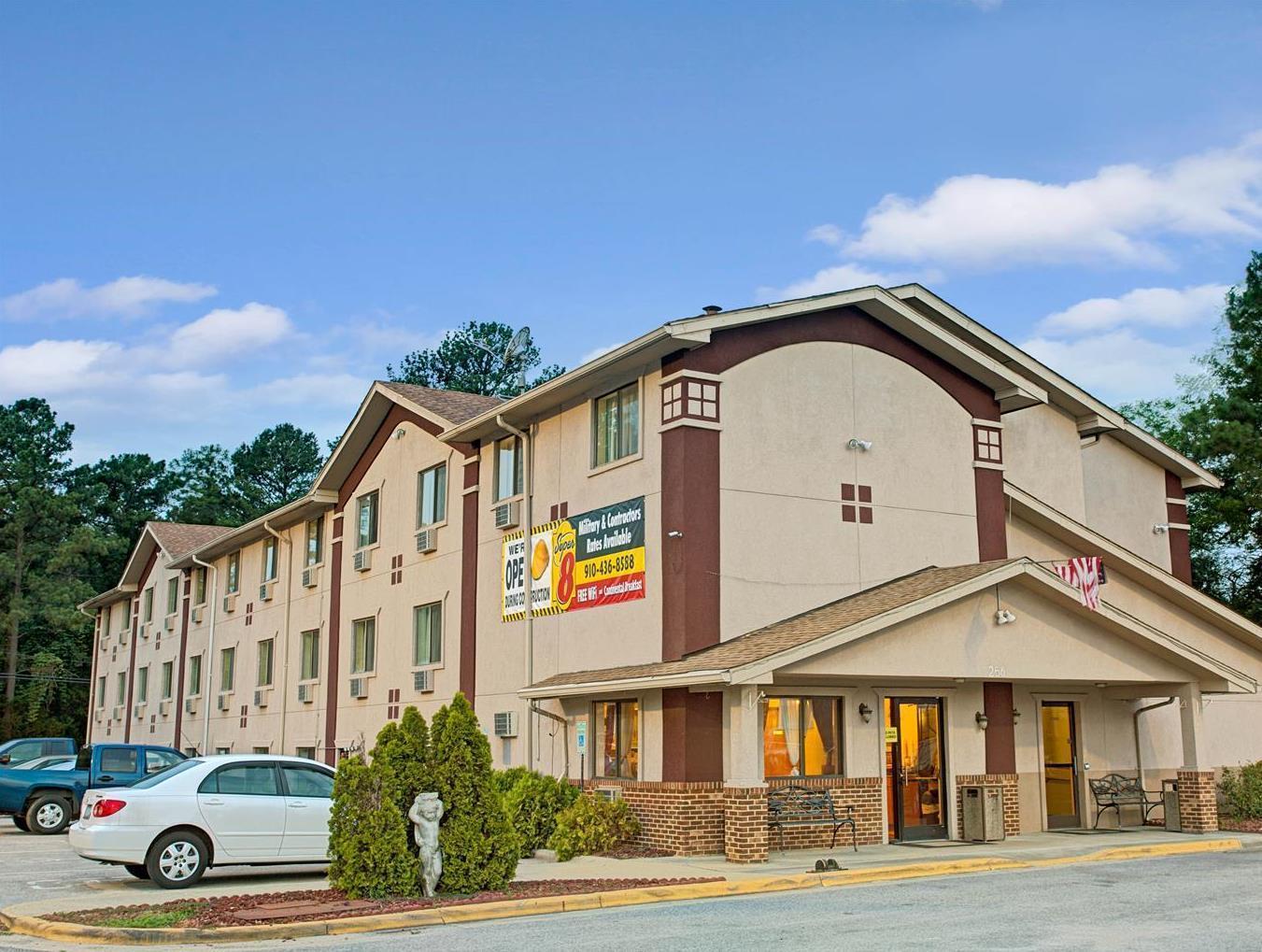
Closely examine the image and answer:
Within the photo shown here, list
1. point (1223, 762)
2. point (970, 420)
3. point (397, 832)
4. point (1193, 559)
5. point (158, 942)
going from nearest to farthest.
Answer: point (158, 942) → point (397, 832) → point (970, 420) → point (1223, 762) → point (1193, 559)

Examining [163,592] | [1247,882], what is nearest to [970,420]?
[1247,882]

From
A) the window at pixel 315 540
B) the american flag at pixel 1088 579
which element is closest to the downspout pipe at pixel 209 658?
the window at pixel 315 540

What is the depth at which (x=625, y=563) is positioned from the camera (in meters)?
21.1

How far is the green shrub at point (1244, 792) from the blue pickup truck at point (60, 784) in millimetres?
19471

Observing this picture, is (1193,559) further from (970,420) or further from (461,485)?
(461,485)

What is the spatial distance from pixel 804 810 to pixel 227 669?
25434 millimetres

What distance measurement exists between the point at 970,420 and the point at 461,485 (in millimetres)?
10054

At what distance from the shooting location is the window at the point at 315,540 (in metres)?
34.2

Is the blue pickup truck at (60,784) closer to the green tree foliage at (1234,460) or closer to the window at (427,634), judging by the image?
the window at (427,634)

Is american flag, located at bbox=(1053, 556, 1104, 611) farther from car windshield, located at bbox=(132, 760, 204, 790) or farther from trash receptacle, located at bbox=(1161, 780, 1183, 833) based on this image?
car windshield, located at bbox=(132, 760, 204, 790)

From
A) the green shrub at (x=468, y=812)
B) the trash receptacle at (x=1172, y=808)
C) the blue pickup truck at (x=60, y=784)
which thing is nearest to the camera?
the green shrub at (x=468, y=812)

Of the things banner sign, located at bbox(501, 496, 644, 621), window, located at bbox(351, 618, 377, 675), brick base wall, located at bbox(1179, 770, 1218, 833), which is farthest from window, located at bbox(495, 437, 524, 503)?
brick base wall, located at bbox(1179, 770, 1218, 833)

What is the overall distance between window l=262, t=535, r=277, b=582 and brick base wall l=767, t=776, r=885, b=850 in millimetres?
21634

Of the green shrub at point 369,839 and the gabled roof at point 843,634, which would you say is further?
the gabled roof at point 843,634
